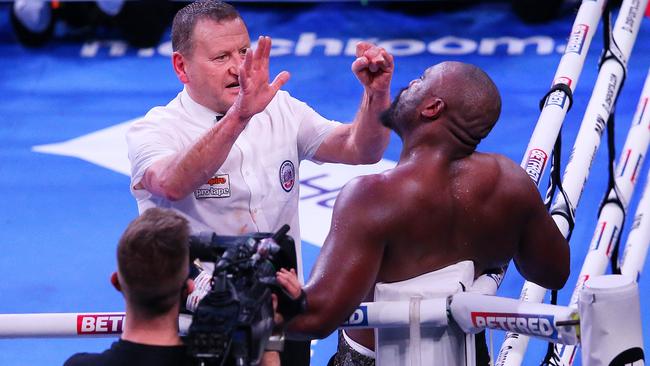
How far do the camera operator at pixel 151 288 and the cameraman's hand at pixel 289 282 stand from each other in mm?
177

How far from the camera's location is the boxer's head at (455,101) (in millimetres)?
2412

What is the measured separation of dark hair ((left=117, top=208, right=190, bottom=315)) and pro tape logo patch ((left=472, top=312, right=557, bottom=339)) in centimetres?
58

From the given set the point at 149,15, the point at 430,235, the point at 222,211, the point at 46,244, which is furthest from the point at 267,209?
the point at 149,15

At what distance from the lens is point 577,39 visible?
144 inches

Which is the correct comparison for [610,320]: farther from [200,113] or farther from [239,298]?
[200,113]

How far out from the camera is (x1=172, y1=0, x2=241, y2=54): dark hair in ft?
10.1

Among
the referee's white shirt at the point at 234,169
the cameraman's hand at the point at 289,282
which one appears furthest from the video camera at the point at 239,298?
the referee's white shirt at the point at 234,169

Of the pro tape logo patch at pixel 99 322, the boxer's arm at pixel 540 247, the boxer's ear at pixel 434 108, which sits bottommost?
the pro tape logo patch at pixel 99 322

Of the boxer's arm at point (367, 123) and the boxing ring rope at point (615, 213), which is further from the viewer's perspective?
the boxing ring rope at point (615, 213)

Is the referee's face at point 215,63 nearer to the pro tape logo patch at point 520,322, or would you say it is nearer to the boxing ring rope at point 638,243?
the pro tape logo patch at point 520,322

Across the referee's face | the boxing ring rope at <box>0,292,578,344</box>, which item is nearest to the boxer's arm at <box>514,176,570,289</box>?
the boxing ring rope at <box>0,292,578,344</box>

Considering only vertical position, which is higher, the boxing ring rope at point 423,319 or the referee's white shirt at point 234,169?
the referee's white shirt at point 234,169

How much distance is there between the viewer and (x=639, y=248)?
381cm

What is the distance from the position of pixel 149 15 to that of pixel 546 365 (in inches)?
197
